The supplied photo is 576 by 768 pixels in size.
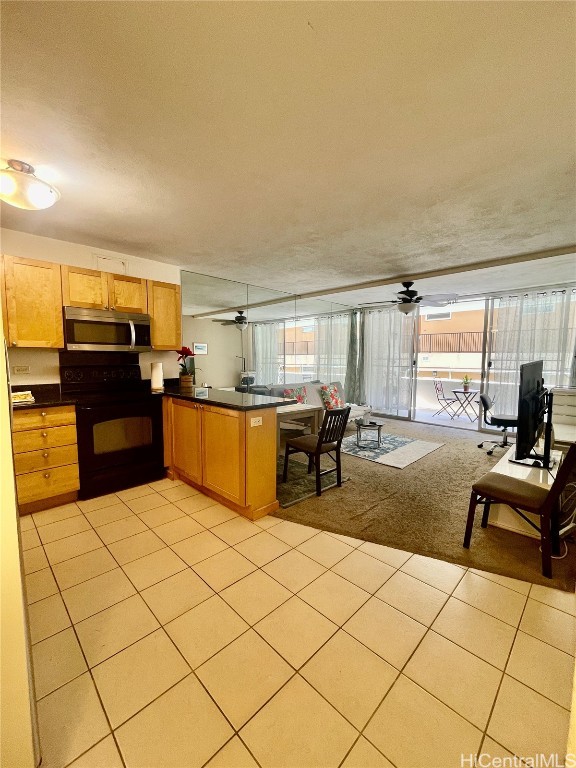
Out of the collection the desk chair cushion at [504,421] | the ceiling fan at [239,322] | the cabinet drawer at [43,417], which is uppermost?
the ceiling fan at [239,322]

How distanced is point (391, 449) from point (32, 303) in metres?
4.52

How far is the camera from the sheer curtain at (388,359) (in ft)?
21.1

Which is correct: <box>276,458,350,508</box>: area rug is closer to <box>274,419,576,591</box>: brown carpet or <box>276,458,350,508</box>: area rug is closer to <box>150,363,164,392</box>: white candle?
<box>274,419,576,591</box>: brown carpet

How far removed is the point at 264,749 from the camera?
3.51ft

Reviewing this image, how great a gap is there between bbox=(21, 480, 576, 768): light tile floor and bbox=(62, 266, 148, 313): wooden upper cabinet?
2.09 metres

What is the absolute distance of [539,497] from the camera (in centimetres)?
198

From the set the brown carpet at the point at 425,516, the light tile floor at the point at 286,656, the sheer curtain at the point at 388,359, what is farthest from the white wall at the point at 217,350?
the sheer curtain at the point at 388,359

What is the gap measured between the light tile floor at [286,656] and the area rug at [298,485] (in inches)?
27.7

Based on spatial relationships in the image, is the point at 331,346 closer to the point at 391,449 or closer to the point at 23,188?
the point at 391,449

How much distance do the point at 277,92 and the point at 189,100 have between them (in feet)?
1.28

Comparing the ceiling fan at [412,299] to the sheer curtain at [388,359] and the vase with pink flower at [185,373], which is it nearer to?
the sheer curtain at [388,359]

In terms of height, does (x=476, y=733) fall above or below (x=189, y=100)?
below


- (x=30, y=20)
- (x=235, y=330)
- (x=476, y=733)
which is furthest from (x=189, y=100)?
(x=235, y=330)

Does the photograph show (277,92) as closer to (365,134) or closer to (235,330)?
(365,134)
